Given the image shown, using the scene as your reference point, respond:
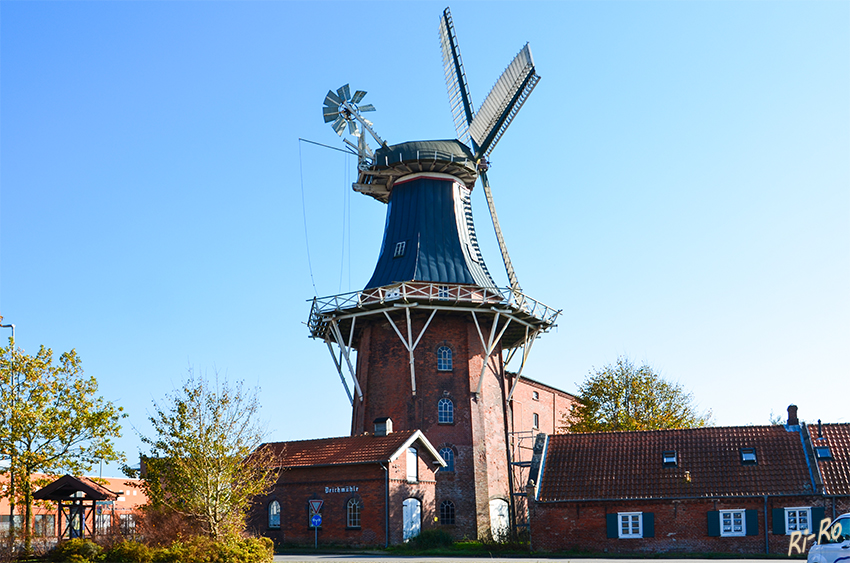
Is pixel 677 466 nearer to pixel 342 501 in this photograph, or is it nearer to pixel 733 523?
pixel 733 523

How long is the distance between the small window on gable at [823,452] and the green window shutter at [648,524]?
19.4ft

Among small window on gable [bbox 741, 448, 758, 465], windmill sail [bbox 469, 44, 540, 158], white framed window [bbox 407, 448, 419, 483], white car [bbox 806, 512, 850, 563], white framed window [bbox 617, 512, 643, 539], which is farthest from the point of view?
windmill sail [bbox 469, 44, 540, 158]

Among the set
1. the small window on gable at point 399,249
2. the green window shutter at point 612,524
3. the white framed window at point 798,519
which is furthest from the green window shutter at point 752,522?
the small window on gable at point 399,249

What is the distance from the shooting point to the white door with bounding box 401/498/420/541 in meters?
31.3

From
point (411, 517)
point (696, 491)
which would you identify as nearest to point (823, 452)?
point (696, 491)

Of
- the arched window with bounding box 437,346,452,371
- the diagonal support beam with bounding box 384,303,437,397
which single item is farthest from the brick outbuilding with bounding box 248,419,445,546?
the arched window with bounding box 437,346,452,371

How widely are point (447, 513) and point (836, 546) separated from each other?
21675mm

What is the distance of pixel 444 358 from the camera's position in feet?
120

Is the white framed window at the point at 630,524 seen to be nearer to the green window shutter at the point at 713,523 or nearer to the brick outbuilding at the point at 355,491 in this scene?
the green window shutter at the point at 713,523

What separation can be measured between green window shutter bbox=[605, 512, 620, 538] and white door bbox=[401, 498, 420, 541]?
276 inches

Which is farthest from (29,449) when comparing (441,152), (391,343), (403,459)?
(441,152)

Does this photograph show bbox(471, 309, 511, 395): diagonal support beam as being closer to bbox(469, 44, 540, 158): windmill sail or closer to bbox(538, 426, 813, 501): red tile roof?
bbox(538, 426, 813, 501): red tile roof

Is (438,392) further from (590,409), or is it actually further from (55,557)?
(55,557)

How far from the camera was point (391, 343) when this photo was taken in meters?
37.0
